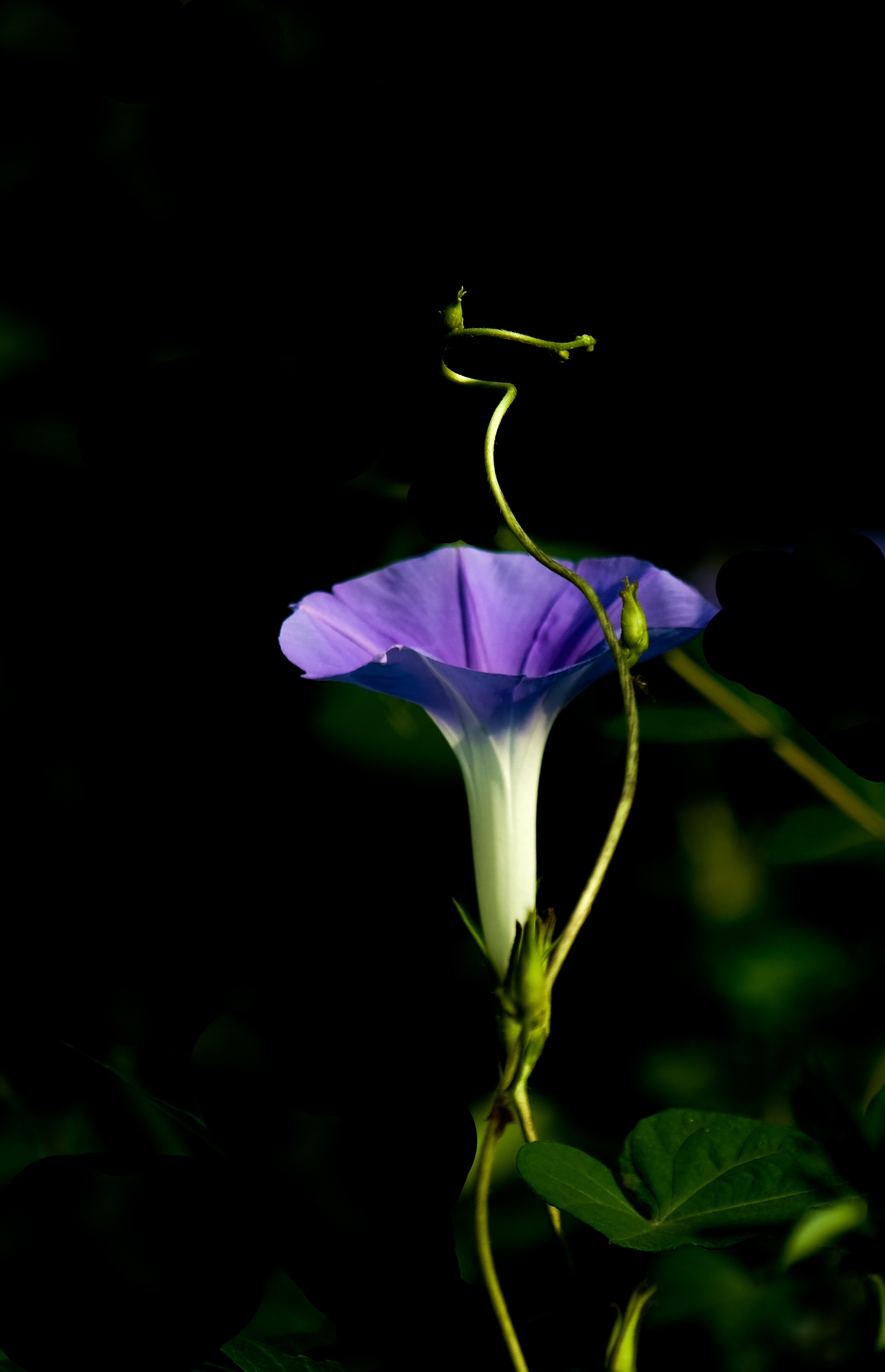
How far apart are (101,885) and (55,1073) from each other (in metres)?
0.20

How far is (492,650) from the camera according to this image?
717 millimetres

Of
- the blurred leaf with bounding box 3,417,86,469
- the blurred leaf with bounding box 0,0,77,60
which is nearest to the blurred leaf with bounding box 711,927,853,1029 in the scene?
the blurred leaf with bounding box 3,417,86,469

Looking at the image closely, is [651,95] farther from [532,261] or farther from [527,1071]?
[527,1071]

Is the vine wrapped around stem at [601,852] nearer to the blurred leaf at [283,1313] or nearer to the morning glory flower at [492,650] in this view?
the morning glory flower at [492,650]

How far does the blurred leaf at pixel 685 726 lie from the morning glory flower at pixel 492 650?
0.43 feet

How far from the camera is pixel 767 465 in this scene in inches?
37.9

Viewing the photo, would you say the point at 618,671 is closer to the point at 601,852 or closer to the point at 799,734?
the point at 601,852

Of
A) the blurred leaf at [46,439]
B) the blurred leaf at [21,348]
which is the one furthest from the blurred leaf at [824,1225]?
the blurred leaf at [21,348]

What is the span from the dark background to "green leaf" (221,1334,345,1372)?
104 millimetres

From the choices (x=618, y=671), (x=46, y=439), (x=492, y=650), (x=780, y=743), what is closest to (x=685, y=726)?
(x=780, y=743)

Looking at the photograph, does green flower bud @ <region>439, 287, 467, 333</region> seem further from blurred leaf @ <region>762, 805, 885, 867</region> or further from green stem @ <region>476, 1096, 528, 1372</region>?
blurred leaf @ <region>762, 805, 885, 867</region>

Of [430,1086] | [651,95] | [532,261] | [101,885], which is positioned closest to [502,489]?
[532,261]

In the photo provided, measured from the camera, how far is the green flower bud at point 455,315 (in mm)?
520

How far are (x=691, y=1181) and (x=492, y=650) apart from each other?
349mm
